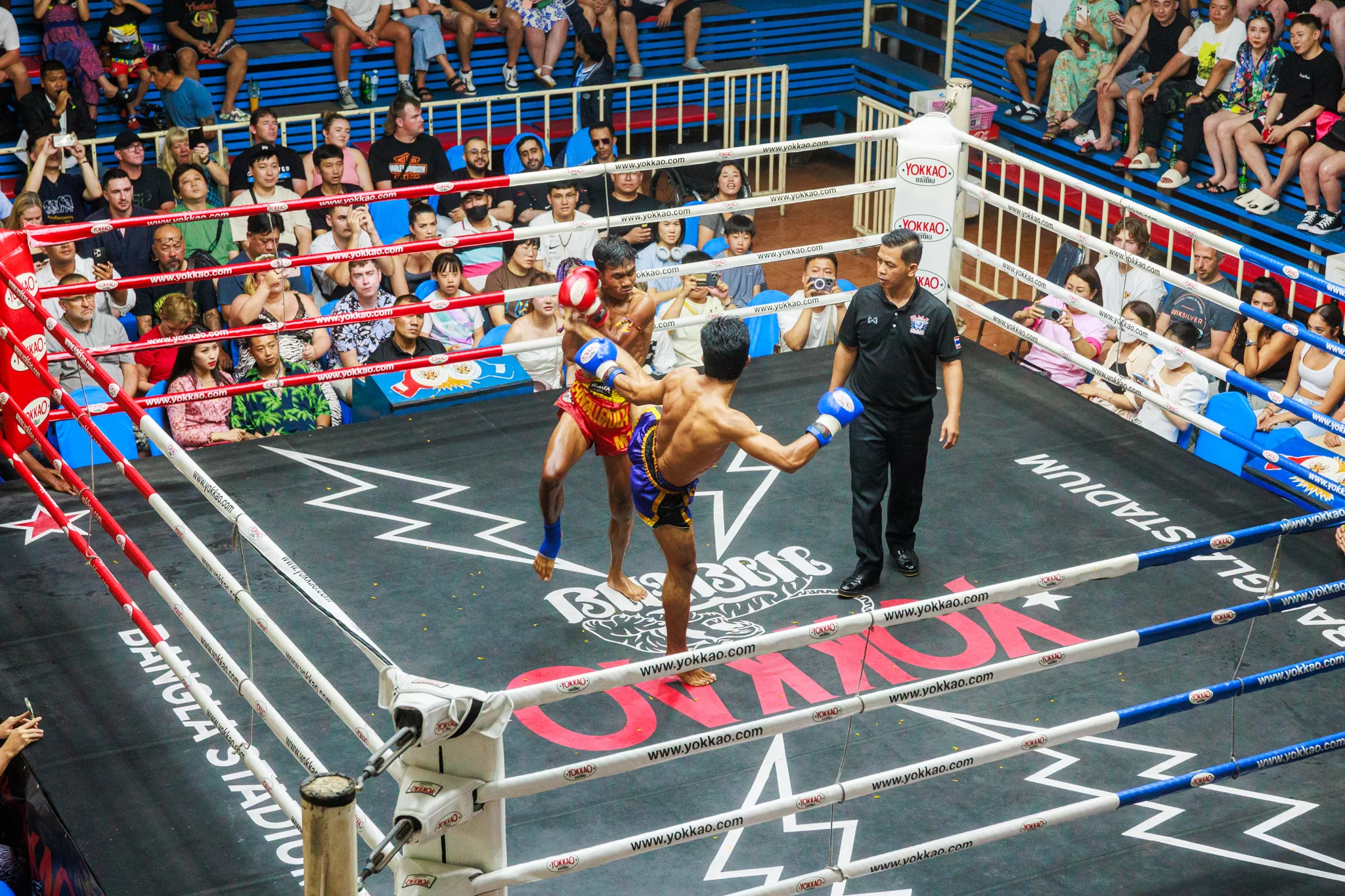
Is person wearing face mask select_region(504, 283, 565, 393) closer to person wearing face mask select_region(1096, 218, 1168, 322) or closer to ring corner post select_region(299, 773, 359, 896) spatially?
person wearing face mask select_region(1096, 218, 1168, 322)

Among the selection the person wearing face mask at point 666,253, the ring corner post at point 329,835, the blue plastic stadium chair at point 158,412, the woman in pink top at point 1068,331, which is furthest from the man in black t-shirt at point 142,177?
the ring corner post at point 329,835

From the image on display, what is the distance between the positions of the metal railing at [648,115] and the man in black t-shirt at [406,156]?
698 mm

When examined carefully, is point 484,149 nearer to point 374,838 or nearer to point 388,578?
point 388,578

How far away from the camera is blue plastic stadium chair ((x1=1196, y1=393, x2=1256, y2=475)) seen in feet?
22.8

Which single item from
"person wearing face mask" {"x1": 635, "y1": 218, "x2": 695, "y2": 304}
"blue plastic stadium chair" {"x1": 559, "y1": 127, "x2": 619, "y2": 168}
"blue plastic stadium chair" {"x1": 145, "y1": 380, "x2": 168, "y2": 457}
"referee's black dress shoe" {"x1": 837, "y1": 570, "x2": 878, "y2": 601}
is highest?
"blue plastic stadium chair" {"x1": 559, "y1": 127, "x2": 619, "y2": 168}

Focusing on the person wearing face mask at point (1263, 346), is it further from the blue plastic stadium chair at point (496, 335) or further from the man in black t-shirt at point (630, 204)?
the blue plastic stadium chair at point (496, 335)

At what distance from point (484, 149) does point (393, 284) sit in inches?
78.6

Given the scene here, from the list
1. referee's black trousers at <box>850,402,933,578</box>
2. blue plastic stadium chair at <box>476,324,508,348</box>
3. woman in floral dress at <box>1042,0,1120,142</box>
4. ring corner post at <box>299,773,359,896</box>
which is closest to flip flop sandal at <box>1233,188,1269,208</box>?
woman in floral dress at <box>1042,0,1120,142</box>

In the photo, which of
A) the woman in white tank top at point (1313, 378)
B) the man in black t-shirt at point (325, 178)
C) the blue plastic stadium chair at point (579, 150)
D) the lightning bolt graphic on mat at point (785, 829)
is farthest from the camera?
the blue plastic stadium chair at point (579, 150)

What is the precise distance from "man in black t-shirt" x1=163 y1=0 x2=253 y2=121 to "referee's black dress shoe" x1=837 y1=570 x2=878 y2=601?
7.90m

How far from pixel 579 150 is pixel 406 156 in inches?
54.8

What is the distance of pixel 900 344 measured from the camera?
5609 millimetres

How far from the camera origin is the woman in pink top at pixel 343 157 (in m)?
9.94

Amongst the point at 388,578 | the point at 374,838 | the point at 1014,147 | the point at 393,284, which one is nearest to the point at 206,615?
the point at 388,578
